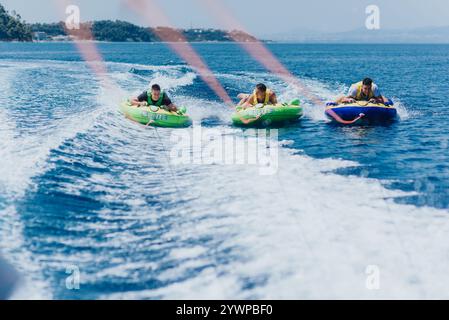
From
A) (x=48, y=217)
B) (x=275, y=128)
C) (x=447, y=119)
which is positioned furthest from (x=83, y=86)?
(x=48, y=217)

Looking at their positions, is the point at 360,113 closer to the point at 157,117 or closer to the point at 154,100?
the point at 157,117

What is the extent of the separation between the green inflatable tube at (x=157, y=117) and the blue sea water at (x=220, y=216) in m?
0.76

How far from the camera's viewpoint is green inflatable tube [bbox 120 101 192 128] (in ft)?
44.8

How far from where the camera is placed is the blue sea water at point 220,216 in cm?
515

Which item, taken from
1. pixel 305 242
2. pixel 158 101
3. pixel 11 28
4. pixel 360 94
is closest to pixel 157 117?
pixel 158 101

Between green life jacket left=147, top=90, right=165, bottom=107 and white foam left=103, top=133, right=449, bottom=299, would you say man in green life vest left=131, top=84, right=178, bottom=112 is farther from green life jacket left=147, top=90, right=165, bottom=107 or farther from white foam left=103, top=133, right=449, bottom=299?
white foam left=103, top=133, right=449, bottom=299

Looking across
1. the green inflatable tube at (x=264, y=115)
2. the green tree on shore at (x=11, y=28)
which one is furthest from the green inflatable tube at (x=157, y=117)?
the green tree on shore at (x=11, y=28)

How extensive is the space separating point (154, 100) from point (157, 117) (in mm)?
796

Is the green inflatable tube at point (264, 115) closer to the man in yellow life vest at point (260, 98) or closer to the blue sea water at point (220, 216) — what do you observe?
the man in yellow life vest at point (260, 98)

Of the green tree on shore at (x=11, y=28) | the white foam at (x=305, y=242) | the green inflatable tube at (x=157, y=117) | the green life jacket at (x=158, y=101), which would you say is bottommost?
the white foam at (x=305, y=242)

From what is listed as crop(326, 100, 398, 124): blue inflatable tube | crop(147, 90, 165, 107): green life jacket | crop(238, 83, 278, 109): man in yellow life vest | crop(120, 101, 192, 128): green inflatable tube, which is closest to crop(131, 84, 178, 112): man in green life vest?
crop(147, 90, 165, 107): green life jacket

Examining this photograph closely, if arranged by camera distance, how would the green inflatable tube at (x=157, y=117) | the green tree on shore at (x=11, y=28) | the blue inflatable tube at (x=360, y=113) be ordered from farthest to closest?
the green tree on shore at (x=11, y=28), the blue inflatable tube at (x=360, y=113), the green inflatable tube at (x=157, y=117)
